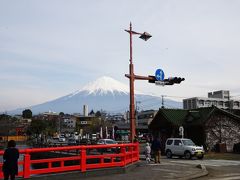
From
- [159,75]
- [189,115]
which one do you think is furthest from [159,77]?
[189,115]

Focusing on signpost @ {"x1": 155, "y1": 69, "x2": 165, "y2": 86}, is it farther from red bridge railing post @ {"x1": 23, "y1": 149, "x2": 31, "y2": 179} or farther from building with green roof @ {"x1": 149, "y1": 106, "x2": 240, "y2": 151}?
building with green roof @ {"x1": 149, "y1": 106, "x2": 240, "y2": 151}

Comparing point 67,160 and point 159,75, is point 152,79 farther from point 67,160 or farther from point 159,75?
point 67,160

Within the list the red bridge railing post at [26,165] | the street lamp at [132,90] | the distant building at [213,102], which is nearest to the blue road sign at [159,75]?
the street lamp at [132,90]

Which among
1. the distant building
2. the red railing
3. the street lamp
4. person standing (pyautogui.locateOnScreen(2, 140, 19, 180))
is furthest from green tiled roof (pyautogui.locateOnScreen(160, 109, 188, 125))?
the distant building

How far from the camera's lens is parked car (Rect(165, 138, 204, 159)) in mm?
32719

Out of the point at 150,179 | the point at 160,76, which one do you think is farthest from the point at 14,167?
the point at 160,76

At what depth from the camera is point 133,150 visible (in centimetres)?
2228

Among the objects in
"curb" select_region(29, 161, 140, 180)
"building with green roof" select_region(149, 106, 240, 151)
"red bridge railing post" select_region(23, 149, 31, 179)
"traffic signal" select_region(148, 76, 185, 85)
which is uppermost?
"traffic signal" select_region(148, 76, 185, 85)

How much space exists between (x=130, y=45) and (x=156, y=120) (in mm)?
25590

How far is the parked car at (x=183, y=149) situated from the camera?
3272 centimetres

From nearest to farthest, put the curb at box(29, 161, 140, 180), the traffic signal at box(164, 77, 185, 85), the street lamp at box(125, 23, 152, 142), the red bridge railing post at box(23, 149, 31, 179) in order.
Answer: the red bridge railing post at box(23, 149, 31, 179), the curb at box(29, 161, 140, 180), the street lamp at box(125, 23, 152, 142), the traffic signal at box(164, 77, 185, 85)

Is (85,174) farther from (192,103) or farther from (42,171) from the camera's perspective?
(192,103)

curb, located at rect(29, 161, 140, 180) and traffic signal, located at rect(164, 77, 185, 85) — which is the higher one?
traffic signal, located at rect(164, 77, 185, 85)

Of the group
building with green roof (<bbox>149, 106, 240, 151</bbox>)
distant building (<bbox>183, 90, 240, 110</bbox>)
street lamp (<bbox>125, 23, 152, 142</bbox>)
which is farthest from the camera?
distant building (<bbox>183, 90, 240, 110</bbox>)
